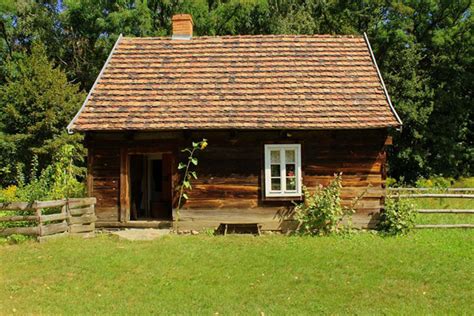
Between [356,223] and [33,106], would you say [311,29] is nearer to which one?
[33,106]

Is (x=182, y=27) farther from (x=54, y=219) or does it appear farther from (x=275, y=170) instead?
(x=54, y=219)

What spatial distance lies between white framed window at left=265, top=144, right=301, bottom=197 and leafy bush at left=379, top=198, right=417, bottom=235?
2.50 metres

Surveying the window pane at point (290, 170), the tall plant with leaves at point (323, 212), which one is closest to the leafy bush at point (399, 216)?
the tall plant with leaves at point (323, 212)

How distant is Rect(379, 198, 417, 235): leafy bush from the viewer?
1212 cm

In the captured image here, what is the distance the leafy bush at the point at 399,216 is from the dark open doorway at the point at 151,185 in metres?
7.42

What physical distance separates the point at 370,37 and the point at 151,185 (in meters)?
19.7

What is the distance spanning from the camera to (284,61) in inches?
599

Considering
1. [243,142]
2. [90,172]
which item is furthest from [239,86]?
[90,172]

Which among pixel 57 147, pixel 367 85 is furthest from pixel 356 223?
pixel 57 147

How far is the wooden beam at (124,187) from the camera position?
43.1ft

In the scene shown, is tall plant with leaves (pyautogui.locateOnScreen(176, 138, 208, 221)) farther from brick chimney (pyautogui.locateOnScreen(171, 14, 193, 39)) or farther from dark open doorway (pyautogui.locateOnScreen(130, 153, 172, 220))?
brick chimney (pyautogui.locateOnScreen(171, 14, 193, 39))

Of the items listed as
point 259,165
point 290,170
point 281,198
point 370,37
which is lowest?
point 281,198

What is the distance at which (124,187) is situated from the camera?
1322 cm

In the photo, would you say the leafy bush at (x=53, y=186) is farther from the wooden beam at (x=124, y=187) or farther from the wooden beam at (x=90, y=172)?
the wooden beam at (x=124, y=187)
